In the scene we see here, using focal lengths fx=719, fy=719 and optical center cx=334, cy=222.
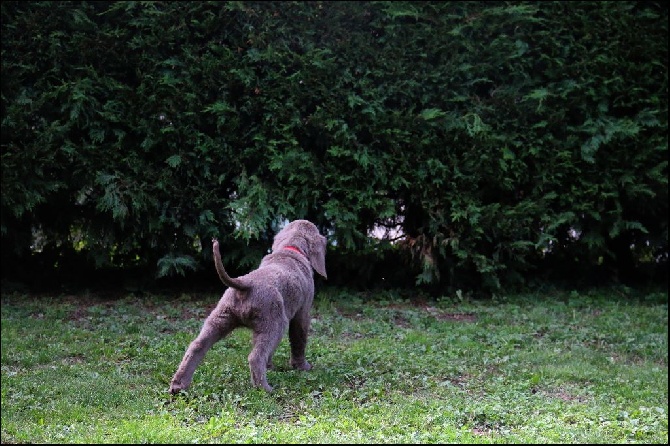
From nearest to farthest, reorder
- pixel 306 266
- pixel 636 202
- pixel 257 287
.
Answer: pixel 257 287, pixel 306 266, pixel 636 202

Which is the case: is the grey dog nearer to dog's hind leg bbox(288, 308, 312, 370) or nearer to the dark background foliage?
dog's hind leg bbox(288, 308, 312, 370)

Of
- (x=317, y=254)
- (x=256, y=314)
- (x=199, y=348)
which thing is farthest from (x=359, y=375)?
Result: (x=199, y=348)

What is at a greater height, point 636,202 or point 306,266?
point 636,202

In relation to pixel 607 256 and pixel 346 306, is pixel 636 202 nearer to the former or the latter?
pixel 607 256

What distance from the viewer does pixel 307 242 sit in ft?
22.6

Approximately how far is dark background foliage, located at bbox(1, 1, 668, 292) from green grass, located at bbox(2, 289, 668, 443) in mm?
894

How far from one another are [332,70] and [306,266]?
13.1 feet

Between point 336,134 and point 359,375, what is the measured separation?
13.0 ft

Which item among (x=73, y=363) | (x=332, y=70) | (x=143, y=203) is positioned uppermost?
(x=332, y=70)

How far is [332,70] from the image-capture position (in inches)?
384

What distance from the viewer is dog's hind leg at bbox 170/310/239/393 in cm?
576

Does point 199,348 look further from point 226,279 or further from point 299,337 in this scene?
point 299,337

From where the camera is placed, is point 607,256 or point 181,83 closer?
point 181,83

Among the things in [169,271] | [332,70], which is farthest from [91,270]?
[332,70]
